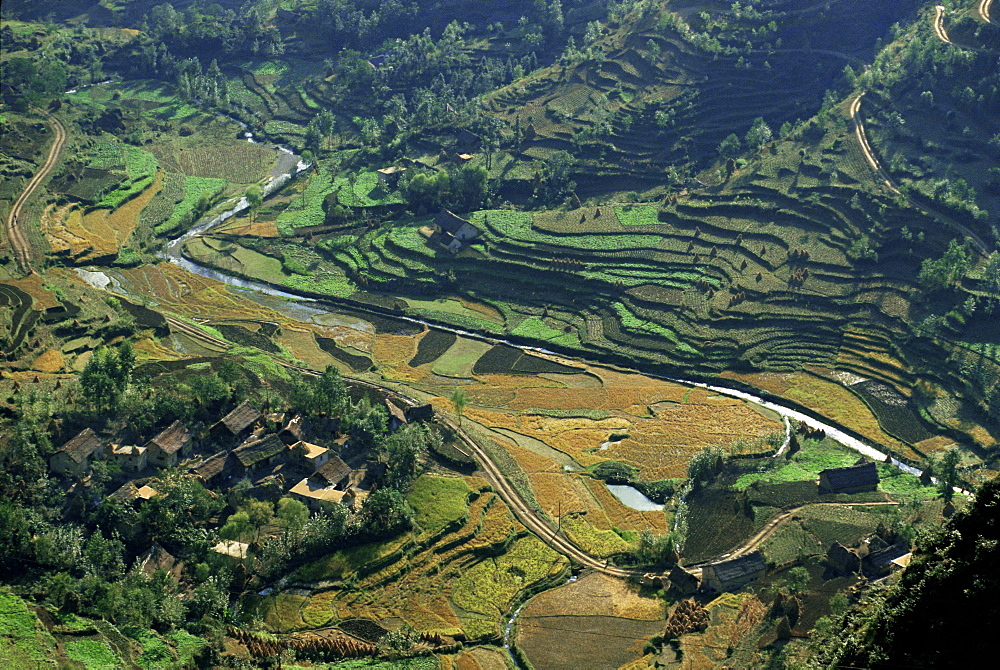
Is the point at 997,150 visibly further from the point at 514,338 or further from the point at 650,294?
the point at 514,338

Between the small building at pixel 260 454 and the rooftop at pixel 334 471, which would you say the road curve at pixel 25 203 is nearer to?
the small building at pixel 260 454

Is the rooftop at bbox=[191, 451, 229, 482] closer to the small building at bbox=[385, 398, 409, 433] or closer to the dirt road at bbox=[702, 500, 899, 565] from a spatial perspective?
the small building at bbox=[385, 398, 409, 433]

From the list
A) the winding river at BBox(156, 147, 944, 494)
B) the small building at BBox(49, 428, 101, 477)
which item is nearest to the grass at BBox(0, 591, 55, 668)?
the small building at BBox(49, 428, 101, 477)

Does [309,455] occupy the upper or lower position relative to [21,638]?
lower

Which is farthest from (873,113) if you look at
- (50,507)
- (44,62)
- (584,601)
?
(44,62)

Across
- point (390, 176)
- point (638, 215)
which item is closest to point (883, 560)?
point (638, 215)

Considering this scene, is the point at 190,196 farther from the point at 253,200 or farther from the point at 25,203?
the point at 25,203
